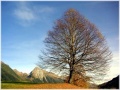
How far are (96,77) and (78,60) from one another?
298cm

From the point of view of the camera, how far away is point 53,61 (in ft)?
86.0

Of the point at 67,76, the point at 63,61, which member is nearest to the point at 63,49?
the point at 63,61

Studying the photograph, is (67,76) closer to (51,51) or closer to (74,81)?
(74,81)

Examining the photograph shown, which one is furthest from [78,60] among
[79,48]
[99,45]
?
[99,45]

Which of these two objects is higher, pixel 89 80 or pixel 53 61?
pixel 53 61

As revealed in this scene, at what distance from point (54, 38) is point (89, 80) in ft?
21.3

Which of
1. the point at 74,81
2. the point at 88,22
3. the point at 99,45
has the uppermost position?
the point at 88,22

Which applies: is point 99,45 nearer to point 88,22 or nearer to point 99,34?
point 99,34

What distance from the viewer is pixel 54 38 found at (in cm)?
2622

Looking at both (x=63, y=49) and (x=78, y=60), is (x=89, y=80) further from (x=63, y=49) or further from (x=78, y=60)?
(x=63, y=49)

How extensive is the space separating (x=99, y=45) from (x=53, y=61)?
5645 millimetres

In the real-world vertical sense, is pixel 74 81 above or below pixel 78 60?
below

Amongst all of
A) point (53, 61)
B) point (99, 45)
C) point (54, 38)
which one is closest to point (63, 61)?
point (53, 61)

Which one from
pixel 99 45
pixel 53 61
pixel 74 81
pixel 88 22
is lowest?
pixel 74 81
